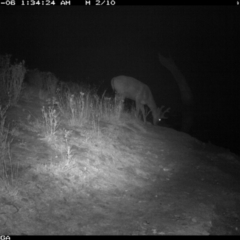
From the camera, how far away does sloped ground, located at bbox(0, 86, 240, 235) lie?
3758 mm

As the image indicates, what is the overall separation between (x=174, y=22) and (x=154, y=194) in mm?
28763

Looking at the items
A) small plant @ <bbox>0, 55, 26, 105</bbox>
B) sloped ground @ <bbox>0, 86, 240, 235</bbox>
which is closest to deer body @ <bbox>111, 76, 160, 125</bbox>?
small plant @ <bbox>0, 55, 26, 105</bbox>

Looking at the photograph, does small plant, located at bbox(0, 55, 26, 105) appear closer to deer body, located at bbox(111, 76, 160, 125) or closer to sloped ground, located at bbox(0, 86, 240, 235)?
sloped ground, located at bbox(0, 86, 240, 235)

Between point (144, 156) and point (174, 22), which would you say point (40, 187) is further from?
point (174, 22)

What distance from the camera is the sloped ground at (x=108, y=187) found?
3.76 m

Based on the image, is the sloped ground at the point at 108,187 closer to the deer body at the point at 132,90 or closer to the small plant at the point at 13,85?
the small plant at the point at 13,85

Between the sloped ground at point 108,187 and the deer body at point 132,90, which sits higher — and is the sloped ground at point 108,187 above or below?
below

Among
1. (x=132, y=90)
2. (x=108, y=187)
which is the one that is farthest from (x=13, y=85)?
(x=132, y=90)

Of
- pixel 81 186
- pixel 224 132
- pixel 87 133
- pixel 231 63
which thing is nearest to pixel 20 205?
pixel 81 186

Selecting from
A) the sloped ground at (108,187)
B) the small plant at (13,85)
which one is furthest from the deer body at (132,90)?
the sloped ground at (108,187)

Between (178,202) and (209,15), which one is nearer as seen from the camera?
(178,202)

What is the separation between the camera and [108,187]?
15.7 ft

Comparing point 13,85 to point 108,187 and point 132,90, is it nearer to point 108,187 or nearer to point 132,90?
point 108,187

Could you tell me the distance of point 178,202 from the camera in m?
4.49
